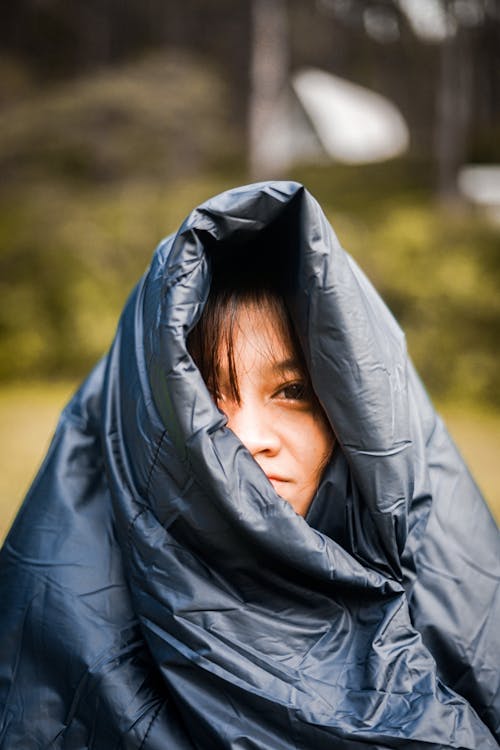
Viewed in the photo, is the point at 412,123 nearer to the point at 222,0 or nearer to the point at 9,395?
the point at 222,0

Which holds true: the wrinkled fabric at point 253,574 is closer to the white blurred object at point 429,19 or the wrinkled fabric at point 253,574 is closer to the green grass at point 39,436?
the green grass at point 39,436

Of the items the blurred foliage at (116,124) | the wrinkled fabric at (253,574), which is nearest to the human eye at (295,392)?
the wrinkled fabric at (253,574)

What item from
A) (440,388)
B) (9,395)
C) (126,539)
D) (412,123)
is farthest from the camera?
(412,123)

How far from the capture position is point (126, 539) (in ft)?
4.68

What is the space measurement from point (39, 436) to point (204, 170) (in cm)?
549

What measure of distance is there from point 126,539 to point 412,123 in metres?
14.1

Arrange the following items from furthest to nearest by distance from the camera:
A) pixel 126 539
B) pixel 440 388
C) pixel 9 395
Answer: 1. pixel 9 395
2. pixel 440 388
3. pixel 126 539

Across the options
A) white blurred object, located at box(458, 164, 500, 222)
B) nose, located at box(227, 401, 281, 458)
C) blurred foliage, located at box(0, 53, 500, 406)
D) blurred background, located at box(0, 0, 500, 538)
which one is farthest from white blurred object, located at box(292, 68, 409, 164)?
nose, located at box(227, 401, 281, 458)

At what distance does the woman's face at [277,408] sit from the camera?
1.46m

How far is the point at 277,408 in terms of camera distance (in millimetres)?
1485

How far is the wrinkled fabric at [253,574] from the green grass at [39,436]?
2.91m

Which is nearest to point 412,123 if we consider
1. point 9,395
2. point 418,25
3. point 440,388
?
point 418,25

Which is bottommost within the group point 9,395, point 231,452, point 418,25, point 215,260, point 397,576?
point 9,395

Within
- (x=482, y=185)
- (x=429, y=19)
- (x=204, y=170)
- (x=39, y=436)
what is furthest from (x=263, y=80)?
(x=39, y=436)
